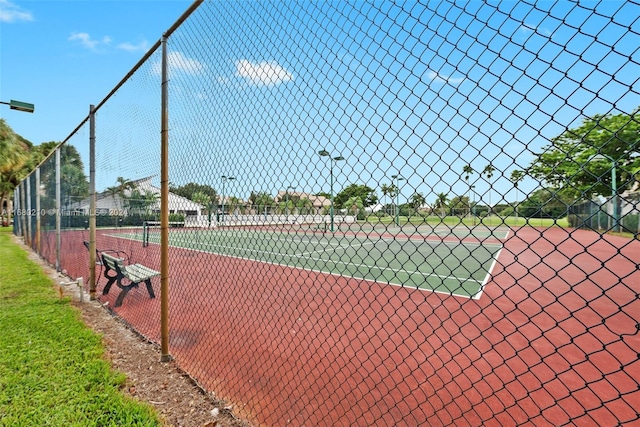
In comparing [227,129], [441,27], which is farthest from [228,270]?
[441,27]

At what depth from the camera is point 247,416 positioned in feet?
7.52

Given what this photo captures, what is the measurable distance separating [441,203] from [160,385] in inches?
103

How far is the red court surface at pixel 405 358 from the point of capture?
7.60ft

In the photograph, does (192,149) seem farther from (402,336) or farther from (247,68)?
(402,336)

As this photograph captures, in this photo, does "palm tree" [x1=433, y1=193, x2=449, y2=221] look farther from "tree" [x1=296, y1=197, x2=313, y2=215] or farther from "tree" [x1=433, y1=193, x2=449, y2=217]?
"tree" [x1=296, y1=197, x2=313, y2=215]

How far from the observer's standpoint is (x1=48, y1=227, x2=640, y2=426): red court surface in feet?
7.60

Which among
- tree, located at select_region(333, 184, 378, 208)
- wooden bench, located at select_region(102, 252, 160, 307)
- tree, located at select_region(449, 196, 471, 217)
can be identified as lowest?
wooden bench, located at select_region(102, 252, 160, 307)

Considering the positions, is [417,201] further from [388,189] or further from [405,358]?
[405,358]

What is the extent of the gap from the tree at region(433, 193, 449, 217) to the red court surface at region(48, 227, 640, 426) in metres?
0.40

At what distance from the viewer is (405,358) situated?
3143 millimetres

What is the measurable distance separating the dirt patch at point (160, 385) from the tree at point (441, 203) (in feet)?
6.36

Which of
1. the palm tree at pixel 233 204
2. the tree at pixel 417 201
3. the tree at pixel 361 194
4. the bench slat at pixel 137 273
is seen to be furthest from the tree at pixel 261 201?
the bench slat at pixel 137 273

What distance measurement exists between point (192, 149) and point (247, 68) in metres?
1.11

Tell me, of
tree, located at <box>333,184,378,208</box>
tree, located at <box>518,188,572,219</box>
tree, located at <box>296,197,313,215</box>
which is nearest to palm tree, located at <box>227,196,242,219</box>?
tree, located at <box>296,197,313,215</box>
